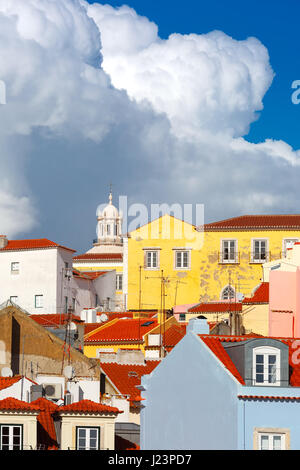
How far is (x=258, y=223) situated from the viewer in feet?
269

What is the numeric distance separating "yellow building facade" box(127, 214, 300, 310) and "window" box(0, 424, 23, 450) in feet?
163

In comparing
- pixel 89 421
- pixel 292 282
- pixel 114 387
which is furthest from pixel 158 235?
pixel 89 421

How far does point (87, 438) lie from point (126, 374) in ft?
35.1

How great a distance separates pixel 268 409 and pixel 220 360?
1979 mm

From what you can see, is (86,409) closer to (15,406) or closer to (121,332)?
(15,406)

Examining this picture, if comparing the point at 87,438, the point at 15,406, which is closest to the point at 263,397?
the point at 87,438

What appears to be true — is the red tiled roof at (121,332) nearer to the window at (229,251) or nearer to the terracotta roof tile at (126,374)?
the terracotta roof tile at (126,374)

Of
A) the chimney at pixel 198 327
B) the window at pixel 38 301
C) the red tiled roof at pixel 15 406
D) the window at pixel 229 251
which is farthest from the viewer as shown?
the window at pixel 38 301

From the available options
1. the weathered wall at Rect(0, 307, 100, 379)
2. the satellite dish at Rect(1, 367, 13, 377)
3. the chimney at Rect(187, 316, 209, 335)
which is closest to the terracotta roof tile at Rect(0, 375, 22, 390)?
the satellite dish at Rect(1, 367, 13, 377)

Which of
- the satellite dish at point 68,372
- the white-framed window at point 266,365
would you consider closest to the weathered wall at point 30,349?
the satellite dish at point 68,372

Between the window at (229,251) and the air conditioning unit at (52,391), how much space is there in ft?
148

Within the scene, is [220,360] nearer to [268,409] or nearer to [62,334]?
[268,409]

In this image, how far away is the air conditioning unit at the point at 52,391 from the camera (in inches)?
1454
